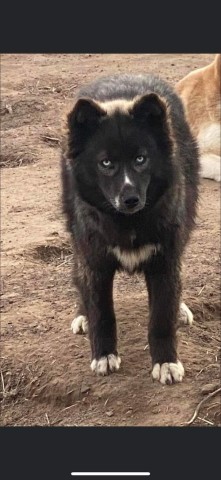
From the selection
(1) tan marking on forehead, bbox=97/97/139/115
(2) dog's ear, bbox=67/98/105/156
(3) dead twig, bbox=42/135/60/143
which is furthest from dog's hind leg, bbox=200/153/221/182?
(2) dog's ear, bbox=67/98/105/156

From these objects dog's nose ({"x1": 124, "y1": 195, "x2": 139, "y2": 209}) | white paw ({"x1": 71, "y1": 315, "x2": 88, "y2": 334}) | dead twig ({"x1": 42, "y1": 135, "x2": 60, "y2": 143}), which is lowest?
white paw ({"x1": 71, "y1": 315, "x2": 88, "y2": 334})

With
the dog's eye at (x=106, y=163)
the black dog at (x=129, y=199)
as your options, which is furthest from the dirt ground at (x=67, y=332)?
the dog's eye at (x=106, y=163)

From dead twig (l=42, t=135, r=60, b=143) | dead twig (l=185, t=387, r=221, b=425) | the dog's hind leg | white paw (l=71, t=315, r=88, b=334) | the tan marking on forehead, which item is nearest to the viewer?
the tan marking on forehead

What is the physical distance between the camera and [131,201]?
157 inches

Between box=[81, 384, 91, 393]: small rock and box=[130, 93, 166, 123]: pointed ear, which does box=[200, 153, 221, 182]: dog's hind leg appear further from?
box=[130, 93, 166, 123]: pointed ear

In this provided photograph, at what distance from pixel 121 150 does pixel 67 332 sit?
5.60 feet

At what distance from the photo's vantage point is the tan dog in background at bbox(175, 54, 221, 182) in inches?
342

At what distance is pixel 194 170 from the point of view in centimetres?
513

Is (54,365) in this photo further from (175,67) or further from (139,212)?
(175,67)

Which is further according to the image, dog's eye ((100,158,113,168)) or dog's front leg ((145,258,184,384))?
dog's front leg ((145,258,184,384))

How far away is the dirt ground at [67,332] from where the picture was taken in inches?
183

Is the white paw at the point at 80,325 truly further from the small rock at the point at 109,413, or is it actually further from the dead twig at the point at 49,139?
the dead twig at the point at 49,139

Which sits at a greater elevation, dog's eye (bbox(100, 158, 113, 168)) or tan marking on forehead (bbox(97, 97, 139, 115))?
tan marking on forehead (bbox(97, 97, 139, 115))

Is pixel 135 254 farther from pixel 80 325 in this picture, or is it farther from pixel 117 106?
pixel 80 325
